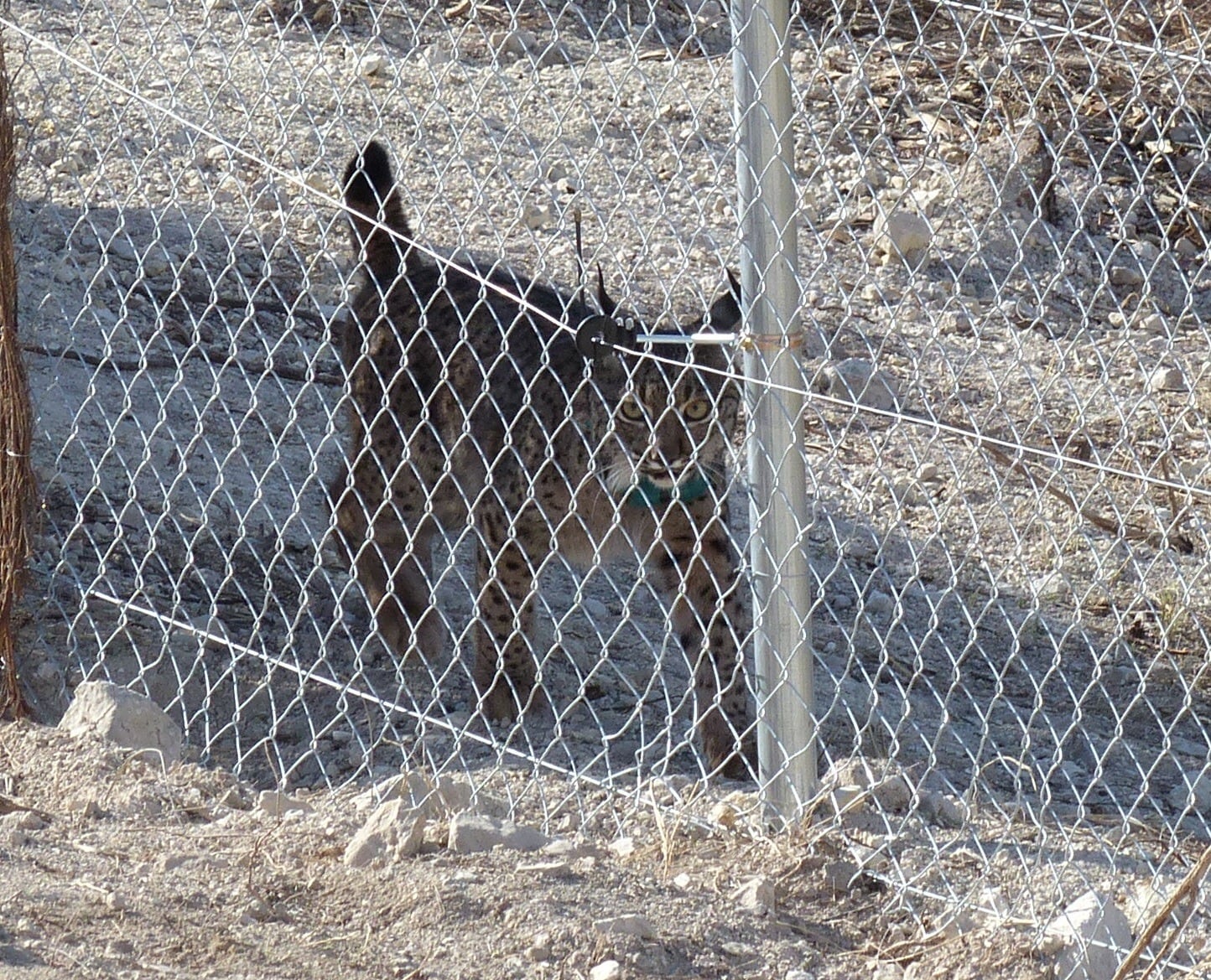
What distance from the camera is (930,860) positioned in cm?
371

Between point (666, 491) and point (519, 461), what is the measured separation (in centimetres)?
45

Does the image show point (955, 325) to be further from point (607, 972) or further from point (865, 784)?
point (607, 972)

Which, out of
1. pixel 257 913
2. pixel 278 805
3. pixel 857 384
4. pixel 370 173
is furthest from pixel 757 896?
pixel 857 384

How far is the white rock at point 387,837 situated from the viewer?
11.4ft

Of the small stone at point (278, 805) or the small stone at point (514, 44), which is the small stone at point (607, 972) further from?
the small stone at point (514, 44)

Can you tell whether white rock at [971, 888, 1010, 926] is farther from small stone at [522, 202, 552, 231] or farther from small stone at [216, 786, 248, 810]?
small stone at [522, 202, 552, 231]

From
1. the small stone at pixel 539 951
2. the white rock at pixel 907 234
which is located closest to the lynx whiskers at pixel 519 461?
the small stone at pixel 539 951

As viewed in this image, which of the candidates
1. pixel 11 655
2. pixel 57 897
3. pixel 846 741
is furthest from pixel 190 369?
pixel 57 897

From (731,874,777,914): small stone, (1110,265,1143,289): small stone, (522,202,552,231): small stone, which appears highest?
(522,202,552,231): small stone

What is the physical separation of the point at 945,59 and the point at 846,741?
187 inches

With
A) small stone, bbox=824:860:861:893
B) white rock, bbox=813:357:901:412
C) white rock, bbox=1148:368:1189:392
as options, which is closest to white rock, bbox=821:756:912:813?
small stone, bbox=824:860:861:893

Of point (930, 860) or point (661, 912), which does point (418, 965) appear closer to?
point (661, 912)

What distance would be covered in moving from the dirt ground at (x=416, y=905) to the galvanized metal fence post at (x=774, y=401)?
0.26m

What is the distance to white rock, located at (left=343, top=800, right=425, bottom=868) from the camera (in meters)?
3.47
